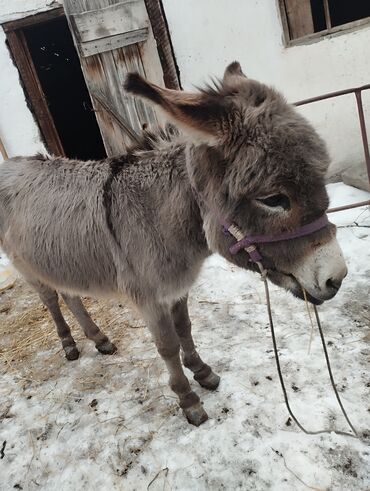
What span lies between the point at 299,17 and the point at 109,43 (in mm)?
2126

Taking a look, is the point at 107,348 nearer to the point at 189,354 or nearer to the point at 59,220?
the point at 189,354

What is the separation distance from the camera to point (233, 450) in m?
2.00

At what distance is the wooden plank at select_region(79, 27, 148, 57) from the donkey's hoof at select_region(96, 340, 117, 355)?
2.82m

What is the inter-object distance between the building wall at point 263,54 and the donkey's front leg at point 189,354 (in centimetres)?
305

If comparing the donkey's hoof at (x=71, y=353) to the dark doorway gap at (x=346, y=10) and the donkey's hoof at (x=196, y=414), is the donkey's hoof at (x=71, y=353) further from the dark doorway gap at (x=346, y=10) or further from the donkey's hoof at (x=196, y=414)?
the dark doorway gap at (x=346, y=10)

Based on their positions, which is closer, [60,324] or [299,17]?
[60,324]

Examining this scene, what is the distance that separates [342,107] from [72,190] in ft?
11.8

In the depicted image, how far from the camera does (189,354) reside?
247cm

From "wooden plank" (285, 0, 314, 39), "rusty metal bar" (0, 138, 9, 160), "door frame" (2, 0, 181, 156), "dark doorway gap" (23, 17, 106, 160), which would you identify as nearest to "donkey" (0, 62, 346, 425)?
"door frame" (2, 0, 181, 156)

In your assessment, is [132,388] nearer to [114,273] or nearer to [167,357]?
[167,357]

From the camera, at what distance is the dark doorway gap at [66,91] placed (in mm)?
7125

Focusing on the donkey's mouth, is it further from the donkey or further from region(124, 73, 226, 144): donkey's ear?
region(124, 73, 226, 144): donkey's ear

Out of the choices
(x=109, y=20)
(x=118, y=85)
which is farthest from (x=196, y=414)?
(x=109, y=20)

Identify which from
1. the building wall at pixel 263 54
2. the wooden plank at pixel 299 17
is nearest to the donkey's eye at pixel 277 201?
the building wall at pixel 263 54
